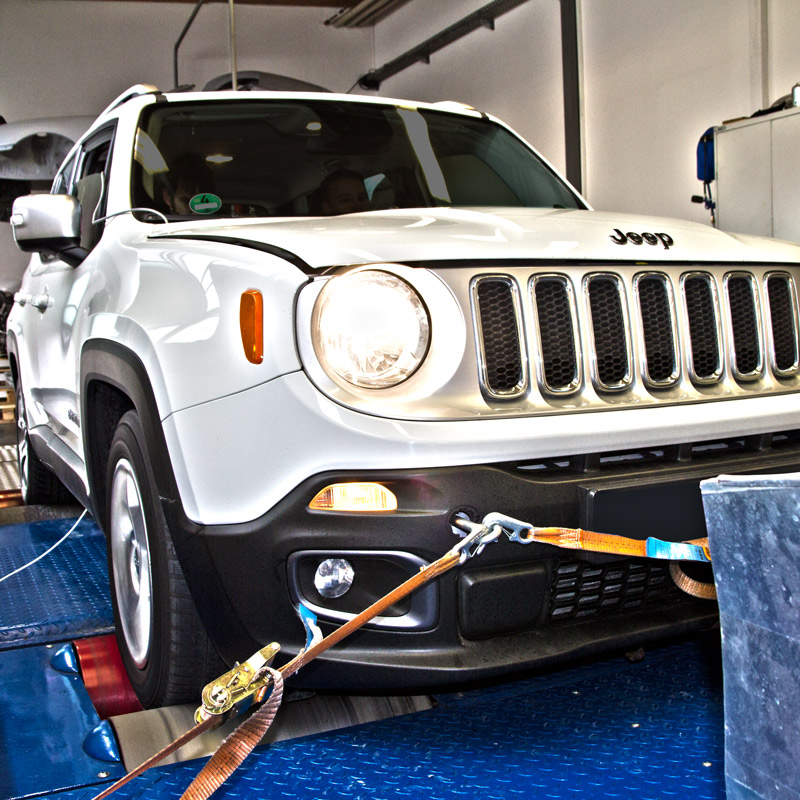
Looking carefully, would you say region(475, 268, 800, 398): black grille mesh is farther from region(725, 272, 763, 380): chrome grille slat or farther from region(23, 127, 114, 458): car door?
region(23, 127, 114, 458): car door

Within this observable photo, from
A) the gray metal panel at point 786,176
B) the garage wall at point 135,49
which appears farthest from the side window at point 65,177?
the garage wall at point 135,49

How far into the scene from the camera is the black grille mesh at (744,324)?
215 cm

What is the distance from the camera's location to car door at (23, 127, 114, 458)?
9.11 feet

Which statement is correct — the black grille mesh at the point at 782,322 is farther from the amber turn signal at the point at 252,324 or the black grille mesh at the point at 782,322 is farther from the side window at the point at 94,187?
the side window at the point at 94,187

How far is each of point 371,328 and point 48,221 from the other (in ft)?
4.45

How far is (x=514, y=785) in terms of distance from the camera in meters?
1.82

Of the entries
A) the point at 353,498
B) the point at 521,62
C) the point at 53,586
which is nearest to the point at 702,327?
the point at 353,498

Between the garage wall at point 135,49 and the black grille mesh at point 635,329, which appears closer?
the black grille mesh at point 635,329

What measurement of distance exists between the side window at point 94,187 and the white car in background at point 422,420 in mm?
455

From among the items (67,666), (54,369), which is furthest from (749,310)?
(54,369)

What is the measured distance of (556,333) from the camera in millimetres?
1881

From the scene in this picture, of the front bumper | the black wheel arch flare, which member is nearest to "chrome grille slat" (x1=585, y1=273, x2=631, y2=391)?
the front bumper

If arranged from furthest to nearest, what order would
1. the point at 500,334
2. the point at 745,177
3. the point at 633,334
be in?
the point at 745,177 < the point at 633,334 < the point at 500,334

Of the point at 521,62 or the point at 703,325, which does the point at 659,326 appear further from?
the point at 521,62
